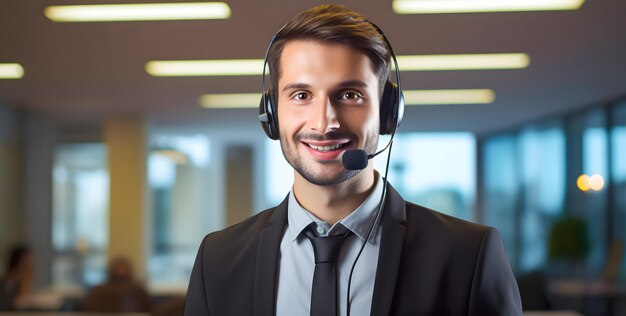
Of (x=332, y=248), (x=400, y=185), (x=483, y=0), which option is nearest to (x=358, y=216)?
(x=332, y=248)

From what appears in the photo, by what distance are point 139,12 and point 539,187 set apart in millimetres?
7984

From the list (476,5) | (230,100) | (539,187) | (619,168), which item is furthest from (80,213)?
(476,5)

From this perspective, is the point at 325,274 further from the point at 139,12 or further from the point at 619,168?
the point at 619,168

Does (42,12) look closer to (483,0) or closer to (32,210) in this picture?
(483,0)

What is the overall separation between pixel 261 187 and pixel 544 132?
645 centimetres

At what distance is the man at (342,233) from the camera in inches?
43.3

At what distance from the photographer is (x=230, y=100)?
27.4 ft

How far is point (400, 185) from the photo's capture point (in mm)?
13867

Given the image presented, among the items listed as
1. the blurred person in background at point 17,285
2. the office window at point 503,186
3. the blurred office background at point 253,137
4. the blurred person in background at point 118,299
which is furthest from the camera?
the office window at point 503,186

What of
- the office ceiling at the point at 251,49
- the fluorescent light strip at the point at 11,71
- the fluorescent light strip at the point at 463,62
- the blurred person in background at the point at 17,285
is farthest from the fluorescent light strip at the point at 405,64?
the blurred person in background at the point at 17,285

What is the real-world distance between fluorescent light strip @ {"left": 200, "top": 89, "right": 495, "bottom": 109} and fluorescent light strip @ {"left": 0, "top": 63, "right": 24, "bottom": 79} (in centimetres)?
200

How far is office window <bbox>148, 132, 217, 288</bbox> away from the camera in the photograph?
1256 centimetres

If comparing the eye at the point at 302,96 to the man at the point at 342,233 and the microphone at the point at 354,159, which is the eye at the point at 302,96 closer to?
the man at the point at 342,233

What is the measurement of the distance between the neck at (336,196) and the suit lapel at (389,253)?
0.05 meters
